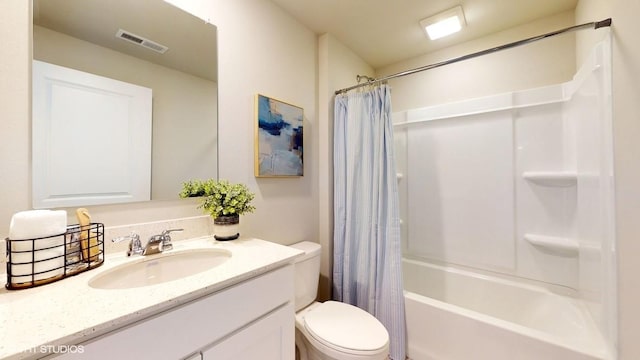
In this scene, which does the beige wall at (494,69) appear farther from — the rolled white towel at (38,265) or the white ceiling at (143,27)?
the rolled white towel at (38,265)

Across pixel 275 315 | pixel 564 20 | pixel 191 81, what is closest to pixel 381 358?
pixel 275 315

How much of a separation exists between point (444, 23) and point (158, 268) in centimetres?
237

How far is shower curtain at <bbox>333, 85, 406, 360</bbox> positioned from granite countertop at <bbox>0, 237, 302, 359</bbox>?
980 millimetres

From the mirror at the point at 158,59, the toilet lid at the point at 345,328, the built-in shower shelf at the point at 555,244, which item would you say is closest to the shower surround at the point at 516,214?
the built-in shower shelf at the point at 555,244

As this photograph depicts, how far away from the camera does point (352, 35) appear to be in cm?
199

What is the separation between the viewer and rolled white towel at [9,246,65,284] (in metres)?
0.69

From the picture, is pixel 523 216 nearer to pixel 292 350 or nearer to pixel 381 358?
pixel 381 358

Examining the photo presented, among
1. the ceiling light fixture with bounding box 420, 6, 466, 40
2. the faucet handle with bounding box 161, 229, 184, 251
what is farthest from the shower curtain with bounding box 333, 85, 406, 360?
the faucet handle with bounding box 161, 229, 184, 251

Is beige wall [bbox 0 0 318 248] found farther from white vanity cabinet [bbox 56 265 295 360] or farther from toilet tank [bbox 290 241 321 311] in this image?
white vanity cabinet [bbox 56 265 295 360]

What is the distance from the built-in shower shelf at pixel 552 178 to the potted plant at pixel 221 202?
195 cm

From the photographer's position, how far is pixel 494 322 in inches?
52.1

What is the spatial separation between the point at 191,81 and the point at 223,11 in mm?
465

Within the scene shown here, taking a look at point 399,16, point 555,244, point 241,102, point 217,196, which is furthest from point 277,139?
point 555,244

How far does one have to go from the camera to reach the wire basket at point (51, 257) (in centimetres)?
69
